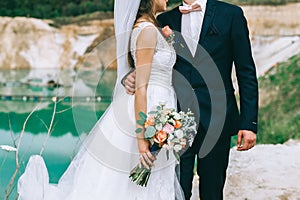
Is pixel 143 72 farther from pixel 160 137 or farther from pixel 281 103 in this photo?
pixel 281 103

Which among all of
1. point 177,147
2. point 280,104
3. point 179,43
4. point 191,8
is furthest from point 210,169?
point 280,104

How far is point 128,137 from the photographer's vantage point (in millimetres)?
2379

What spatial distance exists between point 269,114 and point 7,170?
325 cm

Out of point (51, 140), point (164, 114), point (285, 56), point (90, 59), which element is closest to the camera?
point (164, 114)

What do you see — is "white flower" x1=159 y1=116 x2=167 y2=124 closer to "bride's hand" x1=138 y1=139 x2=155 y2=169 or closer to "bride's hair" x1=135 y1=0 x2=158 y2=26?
"bride's hand" x1=138 y1=139 x2=155 y2=169

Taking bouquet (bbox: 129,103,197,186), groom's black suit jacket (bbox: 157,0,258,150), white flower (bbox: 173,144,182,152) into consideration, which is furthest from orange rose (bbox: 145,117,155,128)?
groom's black suit jacket (bbox: 157,0,258,150)

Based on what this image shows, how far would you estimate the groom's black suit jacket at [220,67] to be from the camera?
2258mm

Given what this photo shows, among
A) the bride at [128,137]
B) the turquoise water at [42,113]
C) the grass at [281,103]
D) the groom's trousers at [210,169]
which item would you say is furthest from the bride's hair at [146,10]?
the grass at [281,103]

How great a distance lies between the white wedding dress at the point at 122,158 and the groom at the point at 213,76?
0.07m

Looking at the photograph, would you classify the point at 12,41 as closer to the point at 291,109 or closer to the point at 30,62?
the point at 30,62

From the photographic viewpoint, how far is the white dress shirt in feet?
7.63

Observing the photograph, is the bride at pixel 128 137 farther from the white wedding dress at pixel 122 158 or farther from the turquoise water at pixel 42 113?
the turquoise water at pixel 42 113

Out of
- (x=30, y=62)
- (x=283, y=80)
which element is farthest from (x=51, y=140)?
(x=283, y=80)

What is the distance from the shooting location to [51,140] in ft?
21.5
